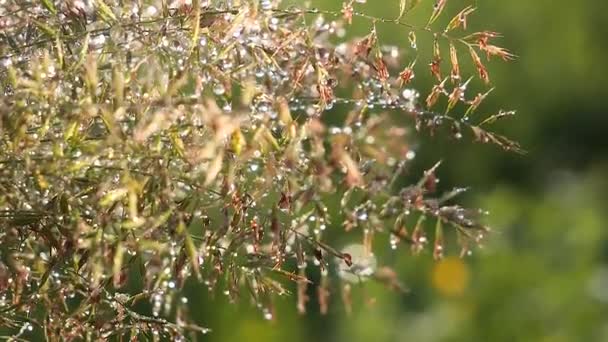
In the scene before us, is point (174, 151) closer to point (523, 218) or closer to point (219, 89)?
point (219, 89)

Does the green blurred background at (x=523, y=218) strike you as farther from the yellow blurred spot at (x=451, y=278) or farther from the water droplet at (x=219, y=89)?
the water droplet at (x=219, y=89)

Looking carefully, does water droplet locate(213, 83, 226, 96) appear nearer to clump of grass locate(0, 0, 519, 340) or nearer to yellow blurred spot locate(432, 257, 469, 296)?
clump of grass locate(0, 0, 519, 340)

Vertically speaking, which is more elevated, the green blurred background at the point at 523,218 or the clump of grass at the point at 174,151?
the green blurred background at the point at 523,218

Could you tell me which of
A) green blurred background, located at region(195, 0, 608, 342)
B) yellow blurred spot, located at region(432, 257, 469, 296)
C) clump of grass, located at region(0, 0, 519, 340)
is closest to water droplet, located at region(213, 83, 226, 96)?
clump of grass, located at region(0, 0, 519, 340)

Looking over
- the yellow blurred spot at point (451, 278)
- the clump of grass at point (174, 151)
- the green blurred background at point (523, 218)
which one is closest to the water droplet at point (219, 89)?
the clump of grass at point (174, 151)

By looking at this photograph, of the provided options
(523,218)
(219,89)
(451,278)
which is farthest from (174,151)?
(523,218)

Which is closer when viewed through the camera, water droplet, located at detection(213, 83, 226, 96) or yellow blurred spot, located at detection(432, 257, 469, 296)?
water droplet, located at detection(213, 83, 226, 96)

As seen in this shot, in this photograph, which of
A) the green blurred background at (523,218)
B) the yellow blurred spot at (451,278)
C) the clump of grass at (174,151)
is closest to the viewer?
the clump of grass at (174,151)
